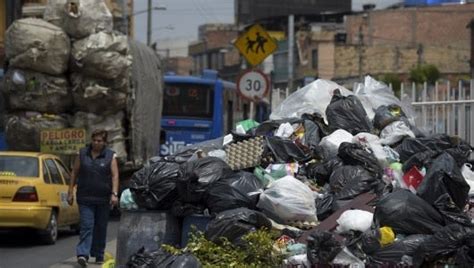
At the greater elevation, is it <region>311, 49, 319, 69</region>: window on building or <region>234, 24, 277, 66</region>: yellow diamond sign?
<region>234, 24, 277, 66</region>: yellow diamond sign

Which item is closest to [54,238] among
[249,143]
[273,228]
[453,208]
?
[249,143]

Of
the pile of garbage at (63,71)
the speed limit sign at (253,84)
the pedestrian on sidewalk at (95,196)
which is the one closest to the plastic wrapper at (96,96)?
the pile of garbage at (63,71)

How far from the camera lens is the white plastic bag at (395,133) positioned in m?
10.4

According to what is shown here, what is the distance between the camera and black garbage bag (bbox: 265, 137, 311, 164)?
9938 mm

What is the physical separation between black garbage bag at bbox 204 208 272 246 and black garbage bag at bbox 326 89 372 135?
257cm

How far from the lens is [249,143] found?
9.87 metres

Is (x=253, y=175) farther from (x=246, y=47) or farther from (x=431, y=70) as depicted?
(x=431, y=70)

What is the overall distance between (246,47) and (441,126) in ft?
16.7

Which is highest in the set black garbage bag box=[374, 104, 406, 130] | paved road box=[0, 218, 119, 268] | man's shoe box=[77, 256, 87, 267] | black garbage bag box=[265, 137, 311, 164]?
black garbage bag box=[374, 104, 406, 130]

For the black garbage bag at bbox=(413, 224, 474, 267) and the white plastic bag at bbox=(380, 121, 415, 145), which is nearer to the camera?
the black garbage bag at bbox=(413, 224, 474, 267)

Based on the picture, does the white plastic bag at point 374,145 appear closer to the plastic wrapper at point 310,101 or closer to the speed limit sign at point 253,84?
the plastic wrapper at point 310,101

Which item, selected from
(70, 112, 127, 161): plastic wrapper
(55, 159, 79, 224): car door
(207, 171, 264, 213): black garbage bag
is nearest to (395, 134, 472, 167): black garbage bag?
(207, 171, 264, 213): black garbage bag

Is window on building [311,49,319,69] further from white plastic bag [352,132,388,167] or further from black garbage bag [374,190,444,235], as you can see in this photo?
black garbage bag [374,190,444,235]

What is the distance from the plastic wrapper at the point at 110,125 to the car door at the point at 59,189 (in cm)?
313
